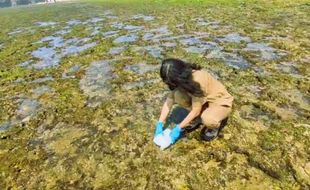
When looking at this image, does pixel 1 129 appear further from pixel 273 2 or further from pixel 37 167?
pixel 273 2

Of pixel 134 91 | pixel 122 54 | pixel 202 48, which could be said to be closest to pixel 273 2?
pixel 202 48

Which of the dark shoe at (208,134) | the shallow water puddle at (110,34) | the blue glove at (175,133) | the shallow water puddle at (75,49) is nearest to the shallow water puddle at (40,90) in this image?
the shallow water puddle at (75,49)

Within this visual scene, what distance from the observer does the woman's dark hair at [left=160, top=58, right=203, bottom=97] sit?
238 inches

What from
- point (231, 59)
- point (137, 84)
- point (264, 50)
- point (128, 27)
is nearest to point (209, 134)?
point (137, 84)

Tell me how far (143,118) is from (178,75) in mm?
2846

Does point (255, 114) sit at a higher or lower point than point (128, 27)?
higher

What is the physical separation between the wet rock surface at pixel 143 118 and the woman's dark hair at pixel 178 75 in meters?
1.49

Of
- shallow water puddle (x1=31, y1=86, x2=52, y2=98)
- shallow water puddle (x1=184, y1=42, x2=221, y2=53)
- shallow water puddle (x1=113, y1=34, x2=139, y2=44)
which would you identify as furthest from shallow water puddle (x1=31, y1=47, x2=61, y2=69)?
shallow water puddle (x1=184, y1=42, x2=221, y2=53)

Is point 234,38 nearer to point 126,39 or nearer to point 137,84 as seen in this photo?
point 126,39

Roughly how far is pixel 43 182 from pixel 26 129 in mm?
2687

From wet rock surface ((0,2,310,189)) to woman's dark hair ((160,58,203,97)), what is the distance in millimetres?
1491

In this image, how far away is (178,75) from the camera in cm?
607

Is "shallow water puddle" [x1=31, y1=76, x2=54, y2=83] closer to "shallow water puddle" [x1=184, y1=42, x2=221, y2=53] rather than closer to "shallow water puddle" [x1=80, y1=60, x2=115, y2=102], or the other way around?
"shallow water puddle" [x1=80, y1=60, x2=115, y2=102]

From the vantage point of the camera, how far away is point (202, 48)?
15.3 metres
